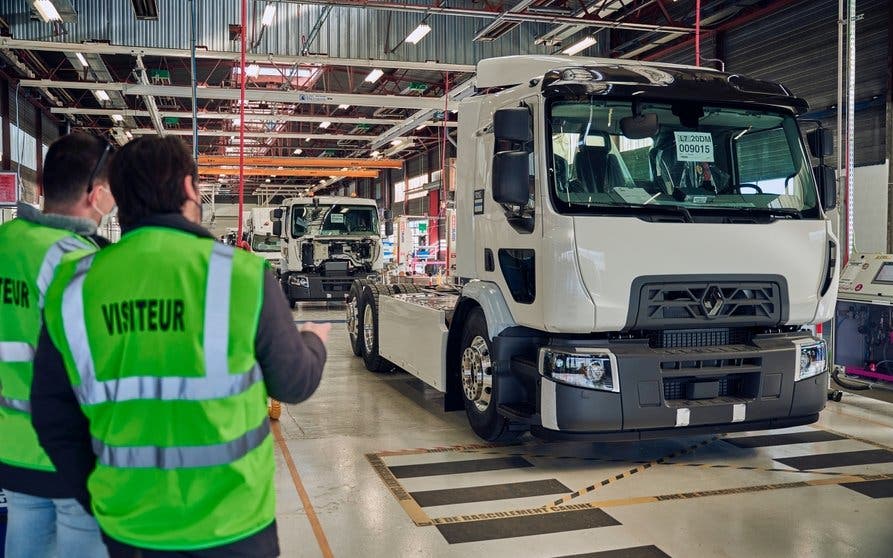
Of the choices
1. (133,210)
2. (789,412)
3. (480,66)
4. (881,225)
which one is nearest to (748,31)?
(881,225)

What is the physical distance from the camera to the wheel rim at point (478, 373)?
19.7 ft

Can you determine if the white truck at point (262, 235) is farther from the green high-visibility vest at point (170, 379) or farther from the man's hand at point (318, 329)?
the green high-visibility vest at point (170, 379)

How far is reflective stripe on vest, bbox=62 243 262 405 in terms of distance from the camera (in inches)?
71.1

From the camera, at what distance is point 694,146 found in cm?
561

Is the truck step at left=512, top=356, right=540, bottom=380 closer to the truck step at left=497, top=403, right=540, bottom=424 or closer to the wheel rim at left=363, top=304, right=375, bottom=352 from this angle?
the truck step at left=497, top=403, right=540, bottom=424

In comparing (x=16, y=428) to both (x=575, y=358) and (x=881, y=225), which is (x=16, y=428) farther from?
(x=881, y=225)

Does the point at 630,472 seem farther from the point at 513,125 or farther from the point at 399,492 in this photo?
the point at 513,125

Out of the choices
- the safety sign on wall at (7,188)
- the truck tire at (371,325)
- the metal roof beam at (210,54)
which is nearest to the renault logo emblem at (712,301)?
the truck tire at (371,325)

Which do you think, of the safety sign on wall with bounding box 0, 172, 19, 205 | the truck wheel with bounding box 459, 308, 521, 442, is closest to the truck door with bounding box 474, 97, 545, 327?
the truck wheel with bounding box 459, 308, 521, 442

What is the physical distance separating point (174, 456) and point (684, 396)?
4.26m

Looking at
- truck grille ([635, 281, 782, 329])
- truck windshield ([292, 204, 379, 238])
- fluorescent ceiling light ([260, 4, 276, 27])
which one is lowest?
truck grille ([635, 281, 782, 329])

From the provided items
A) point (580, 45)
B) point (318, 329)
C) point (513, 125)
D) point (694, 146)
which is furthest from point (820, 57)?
point (318, 329)

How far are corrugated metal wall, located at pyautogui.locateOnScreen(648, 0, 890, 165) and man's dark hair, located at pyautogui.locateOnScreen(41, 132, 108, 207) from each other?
12.3 metres

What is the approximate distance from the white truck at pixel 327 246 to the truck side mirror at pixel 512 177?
37.8ft
